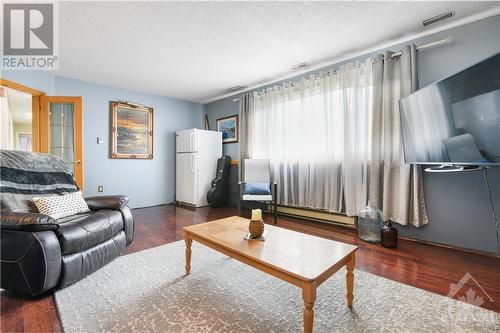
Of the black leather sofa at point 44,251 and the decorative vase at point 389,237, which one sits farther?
the decorative vase at point 389,237

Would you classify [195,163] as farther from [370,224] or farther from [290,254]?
[290,254]

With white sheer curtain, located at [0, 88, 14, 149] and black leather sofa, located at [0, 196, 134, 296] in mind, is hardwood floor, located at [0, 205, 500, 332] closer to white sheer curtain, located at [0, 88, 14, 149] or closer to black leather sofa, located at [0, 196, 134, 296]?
black leather sofa, located at [0, 196, 134, 296]

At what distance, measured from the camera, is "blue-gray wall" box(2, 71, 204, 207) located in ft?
12.5

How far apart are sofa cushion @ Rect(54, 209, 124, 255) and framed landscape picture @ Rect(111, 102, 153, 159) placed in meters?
2.59

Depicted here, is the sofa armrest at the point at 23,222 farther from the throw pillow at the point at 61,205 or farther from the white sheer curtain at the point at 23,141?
the white sheer curtain at the point at 23,141

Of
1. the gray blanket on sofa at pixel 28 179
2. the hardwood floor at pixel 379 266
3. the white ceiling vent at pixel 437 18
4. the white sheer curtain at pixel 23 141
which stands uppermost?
the white ceiling vent at pixel 437 18

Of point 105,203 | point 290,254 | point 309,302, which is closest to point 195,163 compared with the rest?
point 105,203

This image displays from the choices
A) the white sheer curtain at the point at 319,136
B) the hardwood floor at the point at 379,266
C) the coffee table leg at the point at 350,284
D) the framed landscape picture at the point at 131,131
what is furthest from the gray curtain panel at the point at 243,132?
the coffee table leg at the point at 350,284

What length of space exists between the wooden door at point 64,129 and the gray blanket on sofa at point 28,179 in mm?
1532

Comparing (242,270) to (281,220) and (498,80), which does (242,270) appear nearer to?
(281,220)

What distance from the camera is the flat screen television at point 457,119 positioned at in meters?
1.64

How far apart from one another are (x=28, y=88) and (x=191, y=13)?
2.96m

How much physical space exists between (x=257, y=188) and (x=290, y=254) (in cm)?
239

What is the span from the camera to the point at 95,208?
2287 mm
